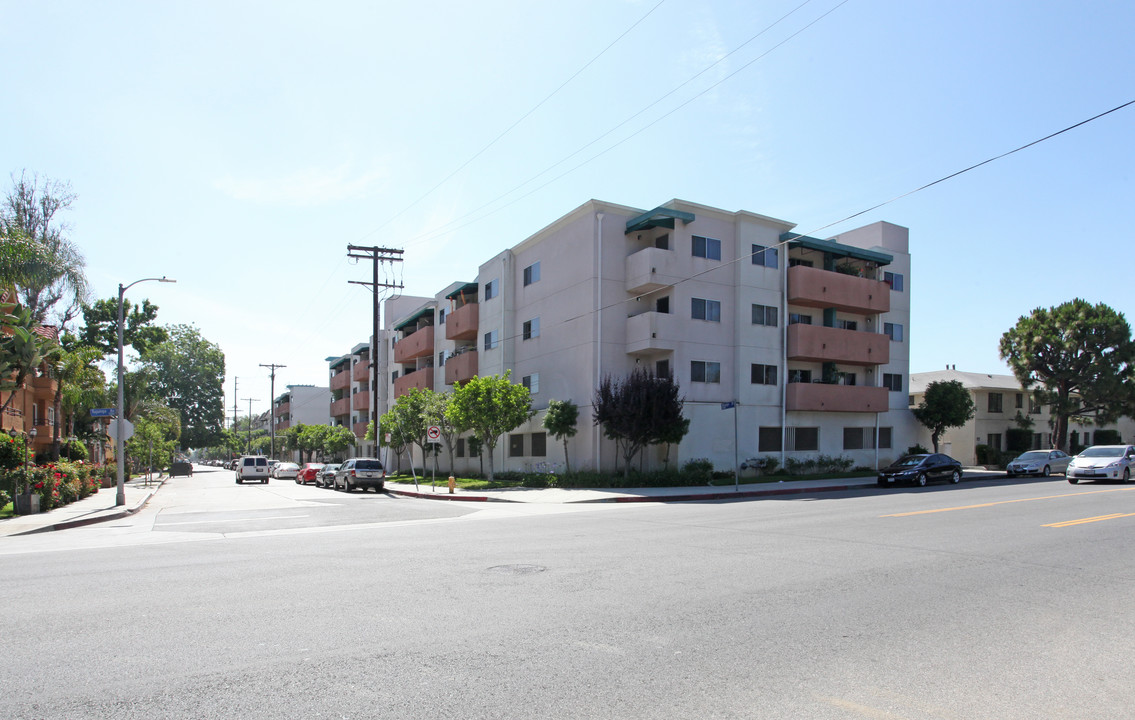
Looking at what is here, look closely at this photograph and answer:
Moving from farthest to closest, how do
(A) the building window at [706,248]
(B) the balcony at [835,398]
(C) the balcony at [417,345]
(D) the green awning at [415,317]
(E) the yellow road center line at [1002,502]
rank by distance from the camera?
(D) the green awning at [415,317] → (C) the balcony at [417,345] → (B) the balcony at [835,398] → (A) the building window at [706,248] → (E) the yellow road center line at [1002,502]

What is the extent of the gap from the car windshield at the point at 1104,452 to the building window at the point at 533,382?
23.8 m

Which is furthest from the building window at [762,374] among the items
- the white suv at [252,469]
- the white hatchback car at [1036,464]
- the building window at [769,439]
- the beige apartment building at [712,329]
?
the white suv at [252,469]

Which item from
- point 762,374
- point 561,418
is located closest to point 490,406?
point 561,418

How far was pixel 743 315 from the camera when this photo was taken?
33312 mm

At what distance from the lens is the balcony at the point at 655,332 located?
31047 millimetres

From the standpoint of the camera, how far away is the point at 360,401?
63875 millimetres

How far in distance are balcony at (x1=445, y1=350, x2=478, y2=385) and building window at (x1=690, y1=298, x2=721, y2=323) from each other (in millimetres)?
14033

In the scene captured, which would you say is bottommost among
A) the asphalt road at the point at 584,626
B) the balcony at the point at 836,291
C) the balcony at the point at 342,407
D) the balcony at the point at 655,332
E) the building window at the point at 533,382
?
the asphalt road at the point at 584,626

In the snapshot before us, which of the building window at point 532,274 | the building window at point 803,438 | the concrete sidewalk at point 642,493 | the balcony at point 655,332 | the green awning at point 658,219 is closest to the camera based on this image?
the concrete sidewalk at point 642,493

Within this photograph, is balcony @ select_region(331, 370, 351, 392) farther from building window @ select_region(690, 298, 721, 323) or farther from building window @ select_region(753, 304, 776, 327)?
building window @ select_region(753, 304, 776, 327)

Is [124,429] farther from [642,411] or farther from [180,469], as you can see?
[180,469]

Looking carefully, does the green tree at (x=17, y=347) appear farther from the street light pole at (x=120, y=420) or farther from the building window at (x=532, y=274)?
the building window at (x=532, y=274)

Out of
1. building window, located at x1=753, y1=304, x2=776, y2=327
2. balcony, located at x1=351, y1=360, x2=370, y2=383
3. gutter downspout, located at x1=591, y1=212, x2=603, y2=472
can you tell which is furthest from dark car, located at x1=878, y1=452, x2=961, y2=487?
balcony, located at x1=351, y1=360, x2=370, y2=383

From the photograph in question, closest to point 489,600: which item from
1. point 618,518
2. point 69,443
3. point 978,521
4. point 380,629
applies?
point 380,629
